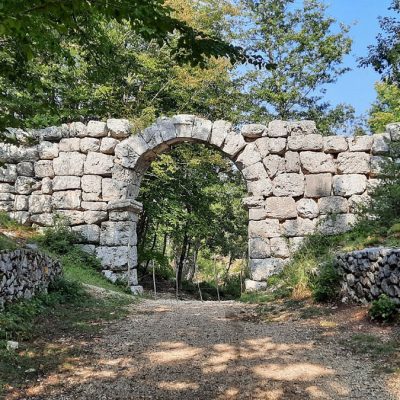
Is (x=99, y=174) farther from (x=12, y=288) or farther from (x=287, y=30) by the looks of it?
(x=287, y=30)

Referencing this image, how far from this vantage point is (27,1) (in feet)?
9.75

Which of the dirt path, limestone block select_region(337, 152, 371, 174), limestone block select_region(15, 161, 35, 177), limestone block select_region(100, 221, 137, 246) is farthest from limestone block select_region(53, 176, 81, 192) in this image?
limestone block select_region(337, 152, 371, 174)

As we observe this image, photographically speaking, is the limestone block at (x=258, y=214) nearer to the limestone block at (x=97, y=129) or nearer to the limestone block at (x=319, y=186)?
the limestone block at (x=319, y=186)

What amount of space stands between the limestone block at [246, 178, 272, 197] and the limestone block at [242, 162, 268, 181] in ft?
0.29

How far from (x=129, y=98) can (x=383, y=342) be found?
525 inches

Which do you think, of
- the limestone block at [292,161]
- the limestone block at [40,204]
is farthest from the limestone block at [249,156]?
the limestone block at [40,204]

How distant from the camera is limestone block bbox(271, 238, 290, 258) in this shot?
35.0 feet

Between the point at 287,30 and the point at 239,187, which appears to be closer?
the point at 239,187

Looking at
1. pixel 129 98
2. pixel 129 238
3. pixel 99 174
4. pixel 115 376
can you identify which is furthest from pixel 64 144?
pixel 115 376

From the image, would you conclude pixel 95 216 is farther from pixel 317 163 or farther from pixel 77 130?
pixel 317 163

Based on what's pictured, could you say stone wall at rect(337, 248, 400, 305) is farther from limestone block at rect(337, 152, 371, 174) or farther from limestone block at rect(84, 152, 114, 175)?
limestone block at rect(84, 152, 114, 175)

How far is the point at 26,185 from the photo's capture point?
11938mm

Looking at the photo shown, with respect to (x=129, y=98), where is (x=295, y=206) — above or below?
below

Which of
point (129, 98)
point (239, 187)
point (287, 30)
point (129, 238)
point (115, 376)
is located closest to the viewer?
point (115, 376)
